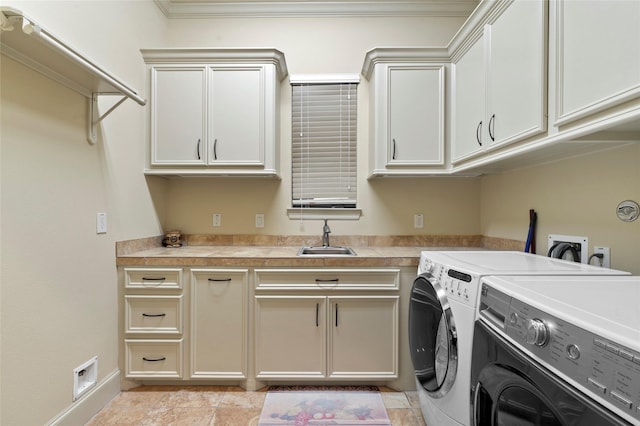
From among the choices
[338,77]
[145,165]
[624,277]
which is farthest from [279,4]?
[624,277]

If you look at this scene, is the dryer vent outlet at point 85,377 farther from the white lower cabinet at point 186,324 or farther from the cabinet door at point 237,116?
the cabinet door at point 237,116

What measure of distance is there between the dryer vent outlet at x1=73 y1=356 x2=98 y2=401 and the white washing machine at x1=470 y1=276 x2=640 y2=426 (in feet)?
6.42

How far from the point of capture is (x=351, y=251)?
2.22m

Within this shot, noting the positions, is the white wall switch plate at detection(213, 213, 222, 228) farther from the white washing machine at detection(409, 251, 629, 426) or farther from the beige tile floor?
the white washing machine at detection(409, 251, 629, 426)

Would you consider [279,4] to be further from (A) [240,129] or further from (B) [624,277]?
(B) [624,277]

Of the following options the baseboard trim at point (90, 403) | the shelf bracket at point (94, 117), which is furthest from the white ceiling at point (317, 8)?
the baseboard trim at point (90, 403)

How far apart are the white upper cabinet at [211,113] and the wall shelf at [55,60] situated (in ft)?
1.76

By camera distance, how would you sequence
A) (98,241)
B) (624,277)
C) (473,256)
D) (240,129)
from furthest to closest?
(240,129) → (98,241) → (473,256) → (624,277)

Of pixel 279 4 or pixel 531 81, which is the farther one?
pixel 279 4

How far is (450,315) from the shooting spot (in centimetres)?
119

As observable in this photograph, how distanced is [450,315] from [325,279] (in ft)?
2.79

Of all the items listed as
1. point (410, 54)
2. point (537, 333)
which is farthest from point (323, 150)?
point (537, 333)

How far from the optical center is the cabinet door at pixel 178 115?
7.07ft

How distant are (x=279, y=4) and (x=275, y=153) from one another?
1.37 metres
